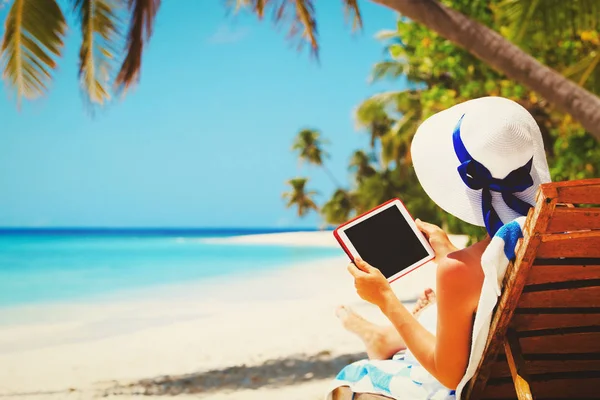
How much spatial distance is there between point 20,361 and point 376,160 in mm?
25714

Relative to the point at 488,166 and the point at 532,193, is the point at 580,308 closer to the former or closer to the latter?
the point at 532,193

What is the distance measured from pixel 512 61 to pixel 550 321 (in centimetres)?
431

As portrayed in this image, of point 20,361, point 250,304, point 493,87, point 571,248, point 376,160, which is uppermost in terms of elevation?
point 571,248

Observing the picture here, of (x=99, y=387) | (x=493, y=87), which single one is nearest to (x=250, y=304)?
(x=99, y=387)

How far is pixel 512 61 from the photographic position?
533 cm

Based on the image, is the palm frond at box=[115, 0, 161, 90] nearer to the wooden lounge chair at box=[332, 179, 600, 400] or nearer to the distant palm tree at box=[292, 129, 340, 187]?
the wooden lounge chair at box=[332, 179, 600, 400]

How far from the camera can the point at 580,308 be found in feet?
5.08

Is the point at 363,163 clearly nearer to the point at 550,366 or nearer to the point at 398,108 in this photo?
the point at 398,108

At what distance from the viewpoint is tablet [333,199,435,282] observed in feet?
5.99

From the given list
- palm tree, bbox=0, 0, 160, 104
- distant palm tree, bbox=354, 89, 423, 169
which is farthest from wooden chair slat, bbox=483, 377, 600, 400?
distant palm tree, bbox=354, 89, 423, 169

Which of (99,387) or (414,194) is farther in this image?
(414,194)

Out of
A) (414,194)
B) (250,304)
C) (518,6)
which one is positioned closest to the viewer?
(518,6)

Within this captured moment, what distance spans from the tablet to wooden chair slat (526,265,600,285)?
0.47m

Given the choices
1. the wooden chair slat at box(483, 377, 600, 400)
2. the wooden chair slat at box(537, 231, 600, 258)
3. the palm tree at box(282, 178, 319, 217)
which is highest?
the wooden chair slat at box(537, 231, 600, 258)
